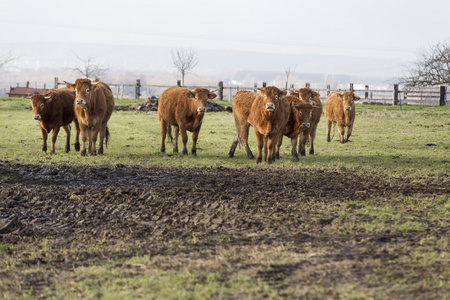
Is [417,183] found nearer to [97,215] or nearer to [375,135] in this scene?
[97,215]

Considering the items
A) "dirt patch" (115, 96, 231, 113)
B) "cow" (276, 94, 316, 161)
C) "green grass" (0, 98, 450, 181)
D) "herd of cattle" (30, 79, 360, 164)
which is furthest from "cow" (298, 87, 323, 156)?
"dirt patch" (115, 96, 231, 113)

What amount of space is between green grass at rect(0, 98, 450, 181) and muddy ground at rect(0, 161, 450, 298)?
4.83ft

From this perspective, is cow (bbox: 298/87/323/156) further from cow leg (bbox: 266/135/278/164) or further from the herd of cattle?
cow leg (bbox: 266/135/278/164)

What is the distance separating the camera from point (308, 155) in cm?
1565

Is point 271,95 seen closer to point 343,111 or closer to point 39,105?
point 39,105

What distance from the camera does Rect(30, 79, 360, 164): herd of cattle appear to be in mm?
13383

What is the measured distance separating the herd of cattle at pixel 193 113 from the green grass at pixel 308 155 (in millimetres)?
512

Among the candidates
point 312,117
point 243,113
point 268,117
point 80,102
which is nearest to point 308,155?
point 312,117

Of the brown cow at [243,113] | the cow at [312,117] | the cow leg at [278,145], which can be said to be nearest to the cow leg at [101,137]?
the brown cow at [243,113]

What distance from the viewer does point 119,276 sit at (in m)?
5.36

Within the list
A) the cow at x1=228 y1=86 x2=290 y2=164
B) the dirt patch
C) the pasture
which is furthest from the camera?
the dirt patch

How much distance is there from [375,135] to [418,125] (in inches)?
177

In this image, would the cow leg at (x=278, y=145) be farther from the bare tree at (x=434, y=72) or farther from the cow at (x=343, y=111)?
the bare tree at (x=434, y=72)

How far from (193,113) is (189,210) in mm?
7191
